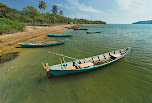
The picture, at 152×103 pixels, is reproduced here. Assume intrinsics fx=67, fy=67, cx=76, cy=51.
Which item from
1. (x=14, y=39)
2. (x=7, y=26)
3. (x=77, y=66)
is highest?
(x=7, y=26)

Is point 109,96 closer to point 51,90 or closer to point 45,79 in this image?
point 51,90

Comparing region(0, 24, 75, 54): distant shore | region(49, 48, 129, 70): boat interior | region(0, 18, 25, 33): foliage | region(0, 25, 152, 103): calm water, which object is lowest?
region(0, 25, 152, 103): calm water

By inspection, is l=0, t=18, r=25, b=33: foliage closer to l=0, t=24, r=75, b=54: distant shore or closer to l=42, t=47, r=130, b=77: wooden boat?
l=0, t=24, r=75, b=54: distant shore

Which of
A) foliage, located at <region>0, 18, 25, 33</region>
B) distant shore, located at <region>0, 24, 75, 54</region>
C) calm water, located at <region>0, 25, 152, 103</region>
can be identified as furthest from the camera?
foliage, located at <region>0, 18, 25, 33</region>

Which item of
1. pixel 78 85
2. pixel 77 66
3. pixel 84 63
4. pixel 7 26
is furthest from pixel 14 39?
pixel 78 85

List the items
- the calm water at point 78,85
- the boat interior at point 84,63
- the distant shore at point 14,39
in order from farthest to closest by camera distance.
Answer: the distant shore at point 14,39 → the boat interior at point 84,63 → the calm water at point 78,85

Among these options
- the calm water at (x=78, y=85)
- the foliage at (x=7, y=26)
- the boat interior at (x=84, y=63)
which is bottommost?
the calm water at (x=78, y=85)

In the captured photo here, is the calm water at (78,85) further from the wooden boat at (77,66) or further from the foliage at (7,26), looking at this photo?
the foliage at (7,26)

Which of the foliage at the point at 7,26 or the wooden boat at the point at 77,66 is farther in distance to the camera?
the foliage at the point at 7,26

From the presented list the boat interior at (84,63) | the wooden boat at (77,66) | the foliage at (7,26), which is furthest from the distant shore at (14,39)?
the boat interior at (84,63)

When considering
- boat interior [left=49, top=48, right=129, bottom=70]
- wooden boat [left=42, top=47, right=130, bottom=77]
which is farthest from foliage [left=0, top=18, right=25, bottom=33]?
boat interior [left=49, top=48, right=129, bottom=70]

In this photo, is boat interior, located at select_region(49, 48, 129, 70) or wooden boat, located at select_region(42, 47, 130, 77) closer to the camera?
wooden boat, located at select_region(42, 47, 130, 77)

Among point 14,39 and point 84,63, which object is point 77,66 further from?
point 14,39

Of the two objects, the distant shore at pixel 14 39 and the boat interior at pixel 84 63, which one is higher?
the distant shore at pixel 14 39
